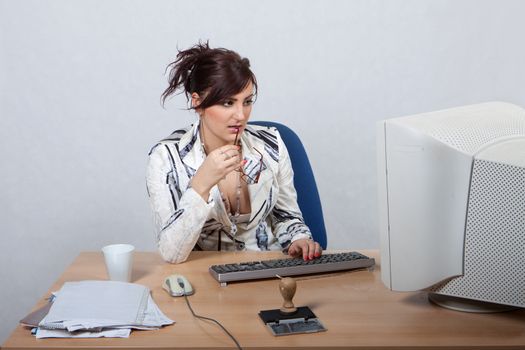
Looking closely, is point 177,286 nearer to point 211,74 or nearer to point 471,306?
point 471,306

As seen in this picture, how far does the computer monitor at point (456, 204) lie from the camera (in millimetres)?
1288

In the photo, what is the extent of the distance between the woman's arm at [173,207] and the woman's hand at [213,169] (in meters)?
0.02

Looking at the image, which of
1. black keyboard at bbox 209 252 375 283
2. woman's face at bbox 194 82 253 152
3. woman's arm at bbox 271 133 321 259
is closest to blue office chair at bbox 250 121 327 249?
woman's arm at bbox 271 133 321 259

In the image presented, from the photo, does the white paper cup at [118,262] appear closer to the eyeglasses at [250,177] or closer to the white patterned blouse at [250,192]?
the white patterned blouse at [250,192]

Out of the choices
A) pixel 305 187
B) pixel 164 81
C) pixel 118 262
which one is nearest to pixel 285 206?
pixel 305 187

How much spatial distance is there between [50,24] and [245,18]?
2.70 ft

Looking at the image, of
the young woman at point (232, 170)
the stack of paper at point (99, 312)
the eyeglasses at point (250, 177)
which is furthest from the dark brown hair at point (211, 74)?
the stack of paper at point (99, 312)

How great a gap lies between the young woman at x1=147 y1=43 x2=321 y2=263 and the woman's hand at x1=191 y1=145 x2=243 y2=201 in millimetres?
52

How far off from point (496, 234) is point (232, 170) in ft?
2.72

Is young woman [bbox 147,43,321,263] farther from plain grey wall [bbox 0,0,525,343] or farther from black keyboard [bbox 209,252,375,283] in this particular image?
plain grey wall [bbox 0,0,525,343]

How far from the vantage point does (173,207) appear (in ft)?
6.43

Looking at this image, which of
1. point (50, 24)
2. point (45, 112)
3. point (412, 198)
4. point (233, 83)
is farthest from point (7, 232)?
point (412, 198)

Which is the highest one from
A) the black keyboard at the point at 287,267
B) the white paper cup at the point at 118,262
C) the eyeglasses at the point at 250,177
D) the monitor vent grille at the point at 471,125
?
the monitor vent grille at the point at 471,125

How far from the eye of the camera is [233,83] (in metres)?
2.04
